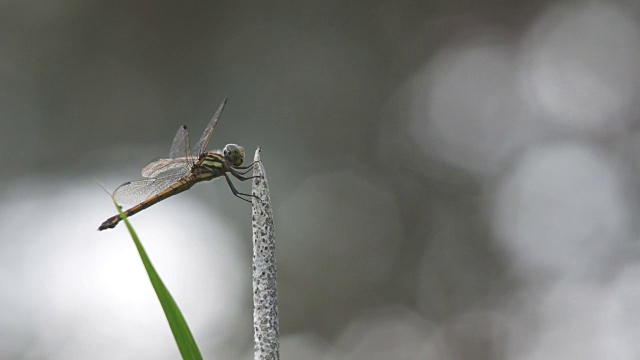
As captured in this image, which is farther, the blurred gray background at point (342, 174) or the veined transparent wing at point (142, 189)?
the blurred gray background at point (342, 174)

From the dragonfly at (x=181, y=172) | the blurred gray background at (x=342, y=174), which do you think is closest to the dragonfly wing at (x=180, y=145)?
the dragonfly at (x=181, y=172)

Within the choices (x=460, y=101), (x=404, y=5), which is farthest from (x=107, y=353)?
(x=404, y=5)

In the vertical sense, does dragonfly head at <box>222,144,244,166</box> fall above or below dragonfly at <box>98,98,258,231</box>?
below

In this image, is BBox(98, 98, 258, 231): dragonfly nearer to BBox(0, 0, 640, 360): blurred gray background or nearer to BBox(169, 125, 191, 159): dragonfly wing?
BBox(169, 125, 191, 159): dragonfly wing

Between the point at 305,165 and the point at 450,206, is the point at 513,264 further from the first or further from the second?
the point at 305,165

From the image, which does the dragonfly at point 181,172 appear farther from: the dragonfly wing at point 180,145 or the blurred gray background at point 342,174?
the blurred gray background at point 342,174

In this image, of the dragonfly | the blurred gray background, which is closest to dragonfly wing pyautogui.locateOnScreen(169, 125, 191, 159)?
the dragonfly

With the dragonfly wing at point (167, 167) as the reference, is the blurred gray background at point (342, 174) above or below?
above
